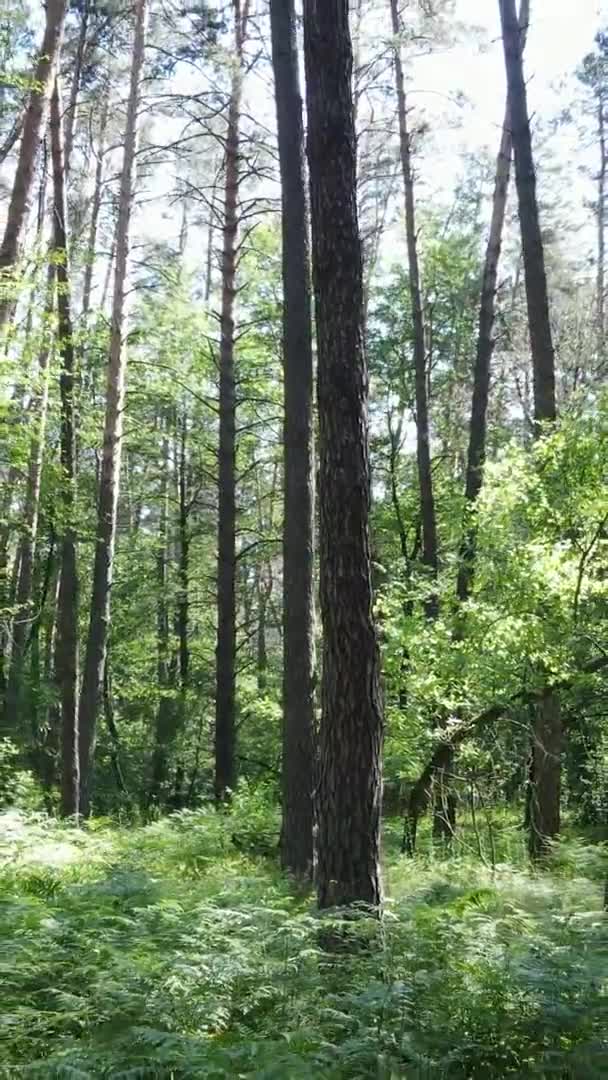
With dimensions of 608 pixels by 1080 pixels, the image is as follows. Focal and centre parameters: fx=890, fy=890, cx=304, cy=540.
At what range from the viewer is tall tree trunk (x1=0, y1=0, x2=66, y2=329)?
9.41 m

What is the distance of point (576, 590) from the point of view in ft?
25.7

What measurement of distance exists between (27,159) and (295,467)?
4830mm

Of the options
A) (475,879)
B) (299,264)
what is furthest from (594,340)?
(475,879)

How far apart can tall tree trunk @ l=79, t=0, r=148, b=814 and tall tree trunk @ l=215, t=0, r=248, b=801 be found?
1535 millimetres

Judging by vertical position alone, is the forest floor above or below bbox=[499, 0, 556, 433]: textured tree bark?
below

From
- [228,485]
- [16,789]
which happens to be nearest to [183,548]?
[228,485]

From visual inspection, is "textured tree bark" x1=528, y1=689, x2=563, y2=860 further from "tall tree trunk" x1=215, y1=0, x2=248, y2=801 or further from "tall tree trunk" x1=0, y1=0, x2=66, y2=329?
"tall tree trunk" x1=0, y1=0, x2=66, y2=329

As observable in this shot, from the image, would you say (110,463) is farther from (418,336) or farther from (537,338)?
(537,338)

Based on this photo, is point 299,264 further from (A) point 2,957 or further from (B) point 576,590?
(A) point 2,957

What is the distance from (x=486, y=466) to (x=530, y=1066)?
6.23 m

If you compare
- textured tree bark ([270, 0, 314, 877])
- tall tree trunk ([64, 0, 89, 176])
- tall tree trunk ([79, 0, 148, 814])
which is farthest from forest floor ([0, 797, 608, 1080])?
tall tree trunk ([64, 0, 89, 176])

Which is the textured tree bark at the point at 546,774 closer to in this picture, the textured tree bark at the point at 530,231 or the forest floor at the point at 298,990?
the forest floor at the point at 298,990

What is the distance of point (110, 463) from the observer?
44.3 feet

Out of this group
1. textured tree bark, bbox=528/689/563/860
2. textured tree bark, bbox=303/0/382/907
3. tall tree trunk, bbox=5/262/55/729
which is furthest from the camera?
tall tree trunk, bbox=5/262/55/729
